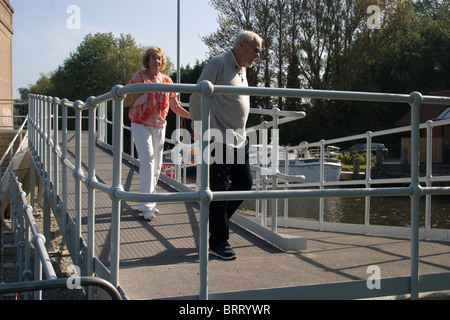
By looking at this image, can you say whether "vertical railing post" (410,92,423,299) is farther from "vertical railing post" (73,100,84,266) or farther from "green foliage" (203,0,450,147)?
"green foliage" (203,0,450,147)

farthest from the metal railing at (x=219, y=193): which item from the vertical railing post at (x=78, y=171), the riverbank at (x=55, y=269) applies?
the riverbank at (x=55, y=269)

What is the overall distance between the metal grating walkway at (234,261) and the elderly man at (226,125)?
0.21 metres

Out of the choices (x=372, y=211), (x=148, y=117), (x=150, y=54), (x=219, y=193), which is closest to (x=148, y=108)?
(x=148, y=117)

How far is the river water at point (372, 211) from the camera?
50.9 feet

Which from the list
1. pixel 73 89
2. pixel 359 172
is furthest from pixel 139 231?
pixel 73 89

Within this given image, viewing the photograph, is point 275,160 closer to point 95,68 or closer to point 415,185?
point 415,185

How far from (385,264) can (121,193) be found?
1933 mm

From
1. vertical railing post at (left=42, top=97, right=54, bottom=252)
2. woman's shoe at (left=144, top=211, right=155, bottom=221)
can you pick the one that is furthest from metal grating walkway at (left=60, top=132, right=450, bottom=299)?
vertical railing post at (left=42, top=97, right=54, bottom=252)

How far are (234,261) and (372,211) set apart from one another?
15.1 meters

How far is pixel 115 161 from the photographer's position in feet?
7.45
